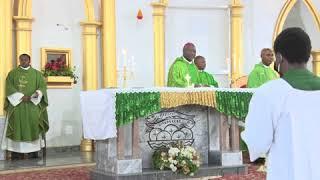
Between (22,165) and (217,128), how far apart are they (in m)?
3.14

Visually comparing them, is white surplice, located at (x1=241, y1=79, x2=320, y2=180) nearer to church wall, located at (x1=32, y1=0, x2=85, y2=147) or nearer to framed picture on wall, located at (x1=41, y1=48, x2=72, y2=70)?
framed picture on wall, located at (x1=41, y1=48, x2=72, y2=70)

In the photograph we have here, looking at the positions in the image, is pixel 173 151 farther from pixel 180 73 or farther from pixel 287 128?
pixel 287 128

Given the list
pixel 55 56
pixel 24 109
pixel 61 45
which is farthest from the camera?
pixel 61 45

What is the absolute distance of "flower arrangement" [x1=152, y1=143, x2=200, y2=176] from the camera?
6.76 m

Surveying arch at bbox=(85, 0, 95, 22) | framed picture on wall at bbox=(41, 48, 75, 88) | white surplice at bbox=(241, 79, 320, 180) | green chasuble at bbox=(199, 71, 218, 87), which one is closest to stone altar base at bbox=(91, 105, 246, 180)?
green chasuble at bbox=(199, 71, 218, 87)

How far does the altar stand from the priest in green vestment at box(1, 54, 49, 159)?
2825 millimetres

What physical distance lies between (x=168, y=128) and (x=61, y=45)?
435 centimetres

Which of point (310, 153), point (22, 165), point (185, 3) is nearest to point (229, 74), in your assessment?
point (185, 3)

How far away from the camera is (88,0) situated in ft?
35.4

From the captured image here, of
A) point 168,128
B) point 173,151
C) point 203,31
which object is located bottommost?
point 173,151

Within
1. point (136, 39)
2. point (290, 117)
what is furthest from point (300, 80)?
point (136, 39)

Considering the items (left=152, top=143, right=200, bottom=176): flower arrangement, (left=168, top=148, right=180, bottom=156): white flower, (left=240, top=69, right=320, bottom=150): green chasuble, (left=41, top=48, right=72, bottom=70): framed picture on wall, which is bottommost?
(left=152, top=143, right=200, bottom=176): flower arrangement

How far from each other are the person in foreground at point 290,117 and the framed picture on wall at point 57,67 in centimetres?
795

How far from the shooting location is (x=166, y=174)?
22.2ft
